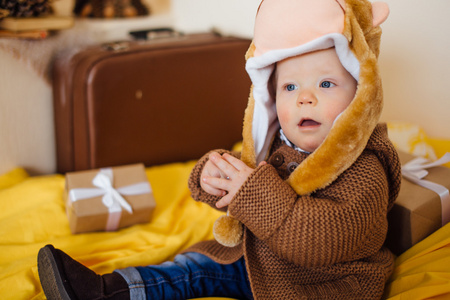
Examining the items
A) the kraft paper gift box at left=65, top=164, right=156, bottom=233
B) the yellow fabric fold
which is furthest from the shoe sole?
the yellow fabric fold

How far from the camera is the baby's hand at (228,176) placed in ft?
2.65

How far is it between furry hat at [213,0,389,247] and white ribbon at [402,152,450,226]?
289mm

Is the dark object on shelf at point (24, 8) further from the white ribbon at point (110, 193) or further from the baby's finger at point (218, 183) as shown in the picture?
the baby's finger at point (218, 183)

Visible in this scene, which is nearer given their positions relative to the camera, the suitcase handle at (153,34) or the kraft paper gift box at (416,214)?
the kraft paper gift box at (416,214)

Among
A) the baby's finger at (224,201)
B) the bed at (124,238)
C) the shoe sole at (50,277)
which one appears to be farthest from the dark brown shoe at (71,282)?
the baby's finger at (224,201)

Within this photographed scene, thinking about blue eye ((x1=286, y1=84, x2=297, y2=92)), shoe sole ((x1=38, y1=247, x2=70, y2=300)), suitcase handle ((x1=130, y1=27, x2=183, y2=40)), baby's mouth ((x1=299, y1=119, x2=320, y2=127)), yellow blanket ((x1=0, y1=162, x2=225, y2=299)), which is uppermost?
blue eye ((x1=286, y1=84, x2=297, y2=92))

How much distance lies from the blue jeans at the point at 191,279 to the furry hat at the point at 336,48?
274 mm

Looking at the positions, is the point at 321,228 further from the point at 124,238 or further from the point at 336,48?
the point at 124,238

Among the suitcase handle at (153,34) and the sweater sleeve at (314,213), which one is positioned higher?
the suitcase handle at (153,34)

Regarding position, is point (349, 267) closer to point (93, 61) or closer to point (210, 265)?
point (210, 265)

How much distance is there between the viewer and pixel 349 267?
32.0 inches

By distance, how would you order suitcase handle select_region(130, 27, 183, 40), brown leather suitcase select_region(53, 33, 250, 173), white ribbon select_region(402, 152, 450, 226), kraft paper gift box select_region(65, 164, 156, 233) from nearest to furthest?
white ribbon select_region(402, 152, 450, 226)
kraft paper gift box select_region(65, 164, 156, 233)
brown leather suitcase select_region(53, 33, 250, 173)
suitcase handle select_region(130, 27, 183, 40)

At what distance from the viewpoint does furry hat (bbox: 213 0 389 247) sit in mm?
720

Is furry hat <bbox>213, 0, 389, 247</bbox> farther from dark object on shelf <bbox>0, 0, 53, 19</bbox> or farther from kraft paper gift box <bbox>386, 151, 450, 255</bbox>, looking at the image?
dark object on shelf <bbox>0, 0, 53, 19</bbox>
